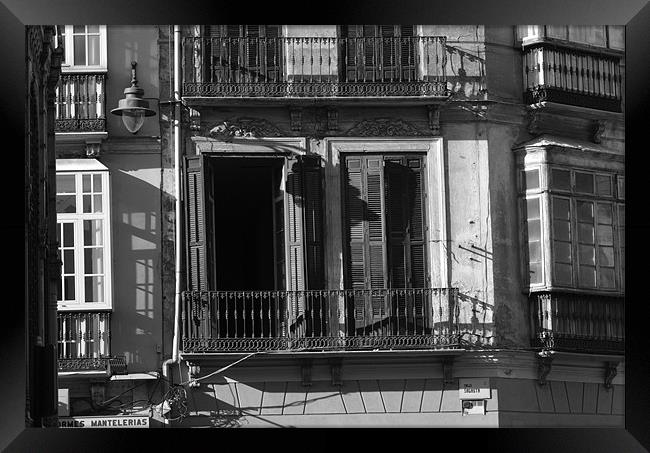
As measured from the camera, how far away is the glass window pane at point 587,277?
24.6 metres

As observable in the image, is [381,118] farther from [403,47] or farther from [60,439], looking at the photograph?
[60,439]

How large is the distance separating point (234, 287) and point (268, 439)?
19.0ft

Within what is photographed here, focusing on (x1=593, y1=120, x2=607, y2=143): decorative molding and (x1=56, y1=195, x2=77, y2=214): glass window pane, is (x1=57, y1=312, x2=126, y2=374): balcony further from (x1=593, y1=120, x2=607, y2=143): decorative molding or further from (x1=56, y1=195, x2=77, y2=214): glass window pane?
(x1=593, y1=120, x2=607, y2=143): decorative molding

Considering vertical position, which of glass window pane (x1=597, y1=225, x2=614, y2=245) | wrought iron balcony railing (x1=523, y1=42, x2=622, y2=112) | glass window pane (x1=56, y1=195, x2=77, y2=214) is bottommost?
glass window pane (x1=597, y1=225, x2=614, y2=245)

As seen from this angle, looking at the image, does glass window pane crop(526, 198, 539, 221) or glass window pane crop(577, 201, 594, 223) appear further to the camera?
glass window pane crop(577, 201, 594, 223)

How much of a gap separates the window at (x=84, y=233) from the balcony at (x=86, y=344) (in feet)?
0.49

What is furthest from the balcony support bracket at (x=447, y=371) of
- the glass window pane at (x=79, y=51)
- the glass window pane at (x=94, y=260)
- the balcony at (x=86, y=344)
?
the glass window pane at (x=79, y=51)

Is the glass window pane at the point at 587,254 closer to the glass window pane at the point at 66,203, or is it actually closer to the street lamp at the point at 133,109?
the street lamp at the point at 133,109

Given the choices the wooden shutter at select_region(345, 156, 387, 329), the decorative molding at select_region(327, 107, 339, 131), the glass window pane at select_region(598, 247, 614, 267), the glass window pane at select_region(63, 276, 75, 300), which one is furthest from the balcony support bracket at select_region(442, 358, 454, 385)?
the glass window pane at select_region(63, 276, 75, 300)

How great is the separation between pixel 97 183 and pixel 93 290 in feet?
4.15

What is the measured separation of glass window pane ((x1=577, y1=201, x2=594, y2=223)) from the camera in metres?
24.6

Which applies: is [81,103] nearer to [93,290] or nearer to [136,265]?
[136,265]

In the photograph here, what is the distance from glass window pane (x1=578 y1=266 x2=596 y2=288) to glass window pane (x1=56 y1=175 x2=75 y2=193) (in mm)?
6235

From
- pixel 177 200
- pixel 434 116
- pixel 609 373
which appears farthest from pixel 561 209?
pixel 177 200
